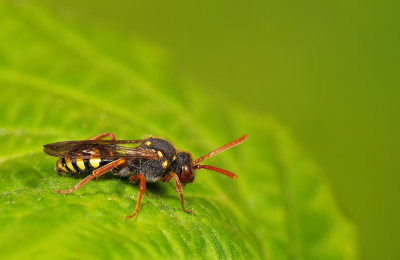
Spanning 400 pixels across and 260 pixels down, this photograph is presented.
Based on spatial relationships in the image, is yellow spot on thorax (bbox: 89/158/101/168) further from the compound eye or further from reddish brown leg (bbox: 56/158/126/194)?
the compound eye

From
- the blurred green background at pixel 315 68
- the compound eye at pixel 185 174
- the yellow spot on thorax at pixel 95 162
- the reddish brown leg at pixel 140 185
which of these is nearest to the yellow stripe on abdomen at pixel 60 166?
the yellow spot on thorax at pixel 95 162

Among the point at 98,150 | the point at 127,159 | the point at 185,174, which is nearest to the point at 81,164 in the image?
the point at 98,150

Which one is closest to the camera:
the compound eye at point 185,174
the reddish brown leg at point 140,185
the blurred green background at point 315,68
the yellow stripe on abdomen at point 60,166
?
the reddish brown leg at point 140,185

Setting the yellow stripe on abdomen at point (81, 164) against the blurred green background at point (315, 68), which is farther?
the blurred green background at point (315, 68)

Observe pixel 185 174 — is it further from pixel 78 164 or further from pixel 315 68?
pixel 315 68

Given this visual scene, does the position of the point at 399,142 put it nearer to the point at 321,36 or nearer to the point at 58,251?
the point at 321,36

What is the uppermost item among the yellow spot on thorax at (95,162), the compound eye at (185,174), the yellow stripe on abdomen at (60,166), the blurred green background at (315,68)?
the blurred green background at (315,68)

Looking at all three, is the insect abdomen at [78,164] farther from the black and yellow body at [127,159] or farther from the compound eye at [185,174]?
the compound eye at [185,174]

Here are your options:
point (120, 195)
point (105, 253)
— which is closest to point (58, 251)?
point (105, 253)
